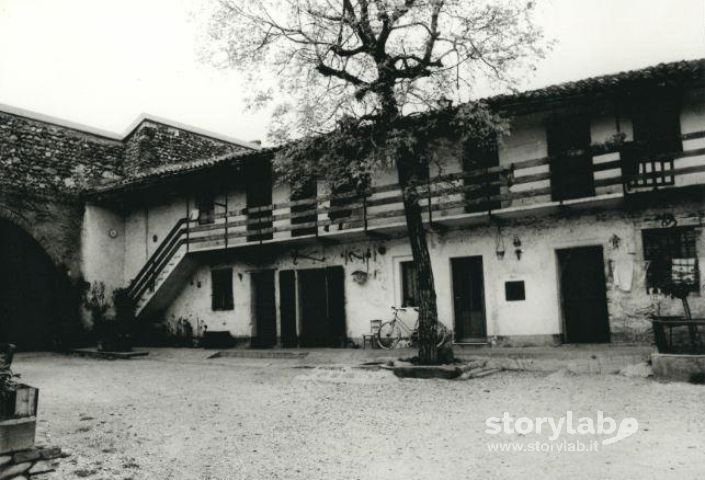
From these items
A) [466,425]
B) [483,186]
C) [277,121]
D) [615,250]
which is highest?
[277,121]

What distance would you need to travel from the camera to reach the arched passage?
19031mm

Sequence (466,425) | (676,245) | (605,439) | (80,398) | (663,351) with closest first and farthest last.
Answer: (605,439)
(466,425)
(663,351)
(80,398)
(676,245)

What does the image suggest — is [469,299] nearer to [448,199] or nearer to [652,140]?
[448,199]

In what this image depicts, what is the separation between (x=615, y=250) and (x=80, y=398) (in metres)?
11.1

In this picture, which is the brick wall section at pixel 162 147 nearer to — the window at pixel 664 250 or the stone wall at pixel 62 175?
the stone wall at pixel 62 175

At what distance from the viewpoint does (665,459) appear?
545 cm

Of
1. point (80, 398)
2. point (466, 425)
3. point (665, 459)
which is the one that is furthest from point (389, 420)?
point (80, 398)

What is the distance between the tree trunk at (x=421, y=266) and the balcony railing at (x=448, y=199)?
0.93 metres

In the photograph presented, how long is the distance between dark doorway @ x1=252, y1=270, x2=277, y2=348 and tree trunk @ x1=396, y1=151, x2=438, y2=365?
7.30 m

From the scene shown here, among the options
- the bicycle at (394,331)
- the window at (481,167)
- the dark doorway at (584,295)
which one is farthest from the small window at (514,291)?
the bicycle at (394,331)

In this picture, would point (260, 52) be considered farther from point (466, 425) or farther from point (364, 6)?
point (466, 425)

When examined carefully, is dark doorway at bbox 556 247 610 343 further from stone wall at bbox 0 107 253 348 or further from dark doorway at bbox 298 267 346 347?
stone wall at bbox 0 107 253 348

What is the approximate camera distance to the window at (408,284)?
1516 centimetres

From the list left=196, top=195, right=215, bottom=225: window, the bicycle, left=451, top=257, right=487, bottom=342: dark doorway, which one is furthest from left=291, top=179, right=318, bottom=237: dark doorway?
left=451, top=257, right=487, bottom=342: dark doorway
